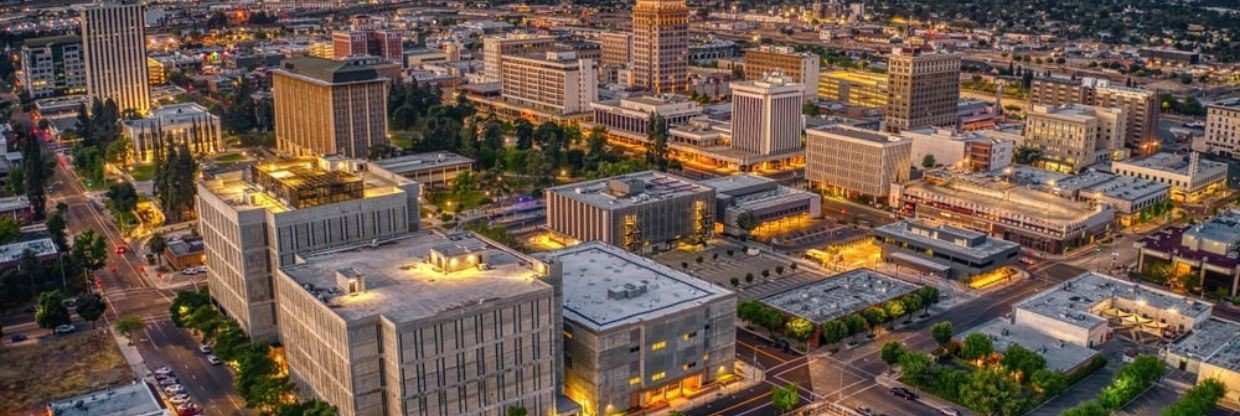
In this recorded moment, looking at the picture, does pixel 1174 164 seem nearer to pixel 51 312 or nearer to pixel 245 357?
pixel 245 357

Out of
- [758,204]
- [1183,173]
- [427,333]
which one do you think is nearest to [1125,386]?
[427,333]

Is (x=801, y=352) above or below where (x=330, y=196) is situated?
below

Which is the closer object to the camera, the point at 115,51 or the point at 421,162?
the point at 421,162

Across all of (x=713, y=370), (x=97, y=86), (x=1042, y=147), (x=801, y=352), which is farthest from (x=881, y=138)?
(x=97, y=86)

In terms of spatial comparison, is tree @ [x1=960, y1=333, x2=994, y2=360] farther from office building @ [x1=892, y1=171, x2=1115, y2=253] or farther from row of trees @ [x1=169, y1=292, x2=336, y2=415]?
row of trees @ [x1=169, y1=292, x2=336, y2=415]

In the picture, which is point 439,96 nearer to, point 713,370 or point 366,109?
point 366,109

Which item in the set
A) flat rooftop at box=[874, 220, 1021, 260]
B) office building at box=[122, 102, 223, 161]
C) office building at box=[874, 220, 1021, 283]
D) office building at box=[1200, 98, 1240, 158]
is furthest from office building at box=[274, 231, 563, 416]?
office building at box=[1200, 98, 1240, 158]
